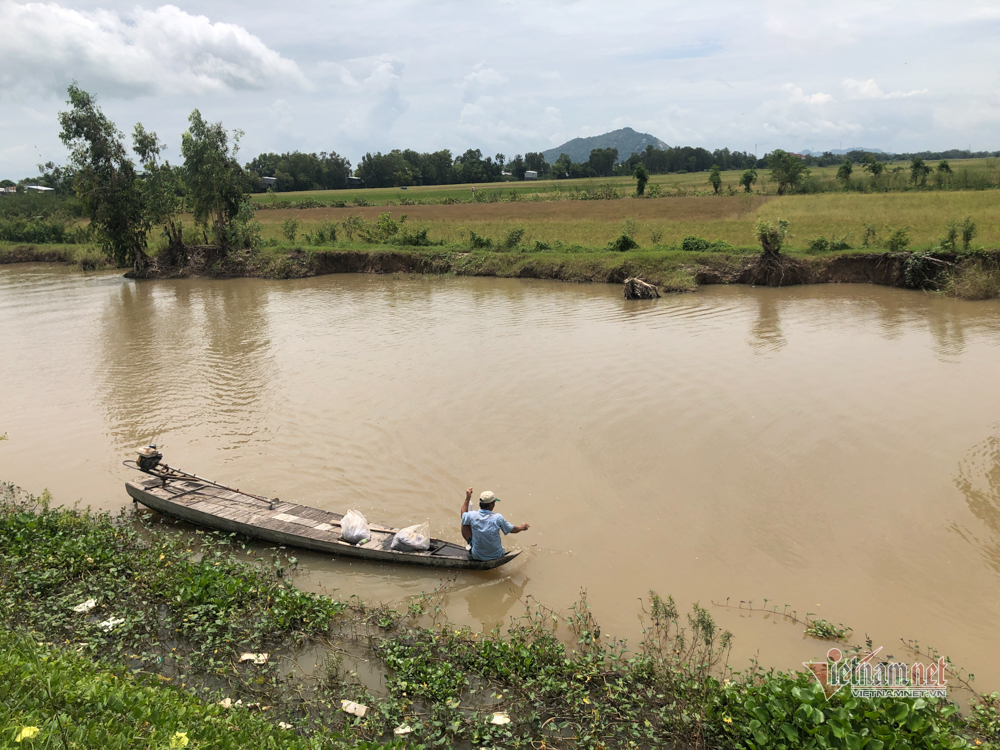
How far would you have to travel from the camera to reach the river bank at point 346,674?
13.0 ft

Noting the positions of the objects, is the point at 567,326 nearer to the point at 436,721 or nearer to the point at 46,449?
the point at 46,449

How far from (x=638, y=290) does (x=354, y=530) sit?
17.0m

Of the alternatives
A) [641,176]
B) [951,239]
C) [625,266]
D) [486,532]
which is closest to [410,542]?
[486,532]

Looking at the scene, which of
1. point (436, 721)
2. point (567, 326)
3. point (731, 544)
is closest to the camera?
point (436, 721)

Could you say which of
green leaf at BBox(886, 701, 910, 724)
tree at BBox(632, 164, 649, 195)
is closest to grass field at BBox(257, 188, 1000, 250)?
tree at BBox(632, 164, 649, 195)

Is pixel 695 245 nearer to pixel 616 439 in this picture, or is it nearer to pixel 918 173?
pixel 616 439

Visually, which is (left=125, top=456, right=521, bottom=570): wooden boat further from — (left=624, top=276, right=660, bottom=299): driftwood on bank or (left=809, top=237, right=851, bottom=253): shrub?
(left=809, top=237, right=851, bottom=253): shrub

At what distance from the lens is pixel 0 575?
6.25 metres

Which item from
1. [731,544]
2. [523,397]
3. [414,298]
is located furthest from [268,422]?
[414,298]

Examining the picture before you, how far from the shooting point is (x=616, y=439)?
33.9 feet

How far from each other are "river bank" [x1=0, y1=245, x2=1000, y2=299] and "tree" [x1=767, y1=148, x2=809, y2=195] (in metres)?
28.2

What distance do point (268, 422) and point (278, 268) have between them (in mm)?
21563

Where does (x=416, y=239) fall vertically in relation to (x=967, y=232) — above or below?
above

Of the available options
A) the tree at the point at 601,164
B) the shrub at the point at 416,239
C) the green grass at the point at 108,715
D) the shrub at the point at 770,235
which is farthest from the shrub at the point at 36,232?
the tree at the point at 601,164
